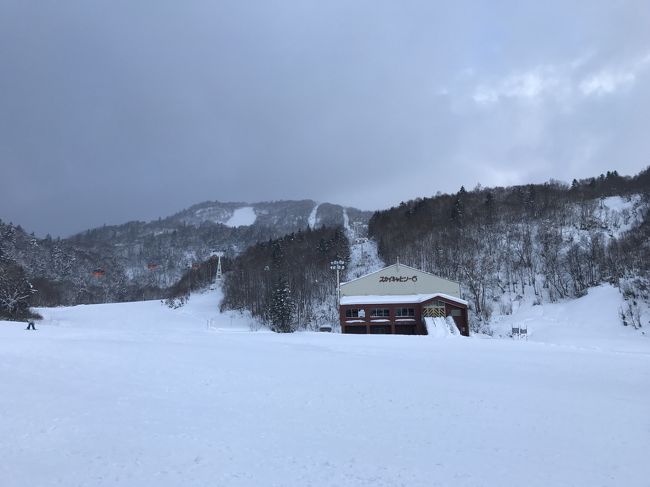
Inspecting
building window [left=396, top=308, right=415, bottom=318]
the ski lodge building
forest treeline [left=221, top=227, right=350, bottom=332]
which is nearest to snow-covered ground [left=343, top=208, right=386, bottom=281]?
forest treeline [left=221, top=227, right=350, bottom=332]

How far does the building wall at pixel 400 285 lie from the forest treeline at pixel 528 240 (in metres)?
7.14

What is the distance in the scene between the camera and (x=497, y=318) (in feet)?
174

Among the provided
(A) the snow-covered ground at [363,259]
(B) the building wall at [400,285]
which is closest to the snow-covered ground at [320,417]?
(B) the building wall at [400,285]

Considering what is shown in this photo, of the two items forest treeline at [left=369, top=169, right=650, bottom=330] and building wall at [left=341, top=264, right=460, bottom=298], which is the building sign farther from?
forest treeline at [left=369, top=169, right=650, bottom=330]

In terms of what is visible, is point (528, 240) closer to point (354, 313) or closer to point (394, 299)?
point (394, 299)

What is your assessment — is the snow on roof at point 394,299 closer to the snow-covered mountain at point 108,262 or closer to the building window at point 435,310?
the building window at point 435,310

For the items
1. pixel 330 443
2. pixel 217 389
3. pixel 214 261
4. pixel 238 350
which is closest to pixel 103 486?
pixel 330 443

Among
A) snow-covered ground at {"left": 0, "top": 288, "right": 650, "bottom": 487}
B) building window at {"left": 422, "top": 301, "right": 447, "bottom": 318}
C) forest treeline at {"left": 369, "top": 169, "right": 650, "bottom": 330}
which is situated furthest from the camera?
forest treeline at {"left": 369, "top": 169, "right": 650, "bottom": 330}

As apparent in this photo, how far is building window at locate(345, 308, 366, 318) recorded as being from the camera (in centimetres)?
4891

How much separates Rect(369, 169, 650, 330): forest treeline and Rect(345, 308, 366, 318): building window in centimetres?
1470

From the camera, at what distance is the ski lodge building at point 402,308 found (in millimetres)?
48406

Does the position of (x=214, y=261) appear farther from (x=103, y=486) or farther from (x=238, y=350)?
(x=103, y=486)

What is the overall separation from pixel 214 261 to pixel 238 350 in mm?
96816

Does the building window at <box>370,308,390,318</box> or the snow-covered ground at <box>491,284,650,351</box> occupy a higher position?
the building window at <box>370,308,390,318</box>
